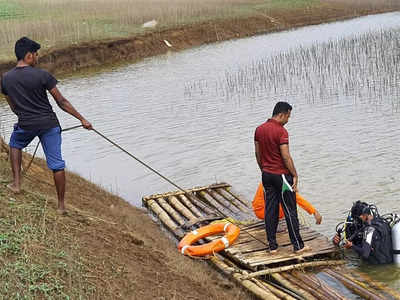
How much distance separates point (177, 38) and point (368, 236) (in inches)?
1011

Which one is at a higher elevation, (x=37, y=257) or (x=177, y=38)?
(x=37, y=257)

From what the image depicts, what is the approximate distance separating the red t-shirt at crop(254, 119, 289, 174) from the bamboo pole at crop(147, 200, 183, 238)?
2.10 metres

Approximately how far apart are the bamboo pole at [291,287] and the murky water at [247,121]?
125cm

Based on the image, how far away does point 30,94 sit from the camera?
6660mm

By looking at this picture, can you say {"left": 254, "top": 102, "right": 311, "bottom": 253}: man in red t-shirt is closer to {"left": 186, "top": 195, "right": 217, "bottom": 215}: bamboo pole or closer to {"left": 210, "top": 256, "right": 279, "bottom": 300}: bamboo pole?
{"left": 210, "top": 256, "right": 279, "bottom": 300}: bamboo pole

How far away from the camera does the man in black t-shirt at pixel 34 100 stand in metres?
6.62

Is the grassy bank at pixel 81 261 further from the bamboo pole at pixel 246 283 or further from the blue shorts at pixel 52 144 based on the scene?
the blue shorts at pixel 52 144

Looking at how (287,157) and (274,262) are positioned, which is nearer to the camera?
(287,157)

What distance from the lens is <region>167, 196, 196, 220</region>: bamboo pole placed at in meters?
9.43

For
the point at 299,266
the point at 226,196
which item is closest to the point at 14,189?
the point at 299,266

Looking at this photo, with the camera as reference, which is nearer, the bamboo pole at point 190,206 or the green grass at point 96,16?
the bamboo pole at point 190,206

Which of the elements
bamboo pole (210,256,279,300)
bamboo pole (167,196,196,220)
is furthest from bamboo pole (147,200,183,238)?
bamboo pole (210,256,279,300)

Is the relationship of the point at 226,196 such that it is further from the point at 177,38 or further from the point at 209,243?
the point at 177,38

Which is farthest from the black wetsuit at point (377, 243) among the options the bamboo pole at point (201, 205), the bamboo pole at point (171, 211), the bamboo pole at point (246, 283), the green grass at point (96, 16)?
the green grass at point (96, 16)
